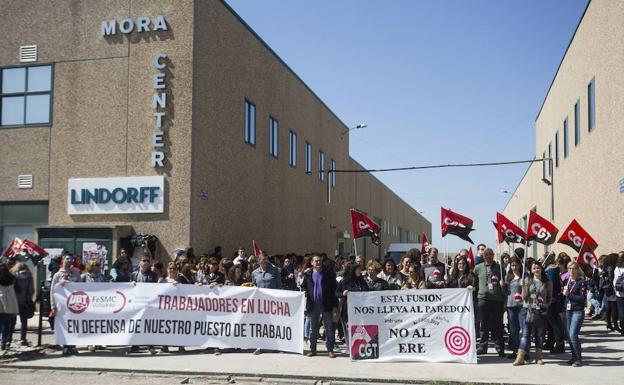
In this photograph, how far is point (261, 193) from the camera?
82.8 ft

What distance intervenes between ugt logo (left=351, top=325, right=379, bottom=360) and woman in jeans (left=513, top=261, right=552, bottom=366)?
240 centimetres

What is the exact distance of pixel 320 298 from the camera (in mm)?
12133

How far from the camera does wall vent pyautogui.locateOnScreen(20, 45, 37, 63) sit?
809 inches

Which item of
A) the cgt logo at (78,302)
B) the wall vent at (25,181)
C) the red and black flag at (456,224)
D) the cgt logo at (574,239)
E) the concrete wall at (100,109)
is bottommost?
the cgt logo at (78,302)

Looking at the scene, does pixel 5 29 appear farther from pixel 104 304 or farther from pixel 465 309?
pixel 465 309

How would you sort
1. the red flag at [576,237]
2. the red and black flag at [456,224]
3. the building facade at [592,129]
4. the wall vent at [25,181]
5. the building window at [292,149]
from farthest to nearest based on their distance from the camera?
the building window at [292,149], the wall vent at [25,181], the building facade at [592,129], the red flag at [576,237], the red and black flag at [456,224]

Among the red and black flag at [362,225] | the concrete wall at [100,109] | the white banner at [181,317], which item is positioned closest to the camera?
the white banner at [181,317]

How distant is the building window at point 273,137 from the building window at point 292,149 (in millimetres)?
2039

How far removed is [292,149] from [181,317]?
62.3 feet

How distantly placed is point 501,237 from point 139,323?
27.7 feet

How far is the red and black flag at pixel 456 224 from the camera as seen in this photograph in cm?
1406

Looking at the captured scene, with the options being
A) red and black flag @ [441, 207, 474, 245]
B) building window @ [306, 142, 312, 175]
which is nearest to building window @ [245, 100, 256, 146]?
building window @ [306, 142, 312, 175]

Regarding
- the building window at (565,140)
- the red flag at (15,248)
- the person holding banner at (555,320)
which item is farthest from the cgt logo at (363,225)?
the building window at (565,140)

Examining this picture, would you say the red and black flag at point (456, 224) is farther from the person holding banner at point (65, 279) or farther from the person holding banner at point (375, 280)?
the person holding banner at point (65, 279)
